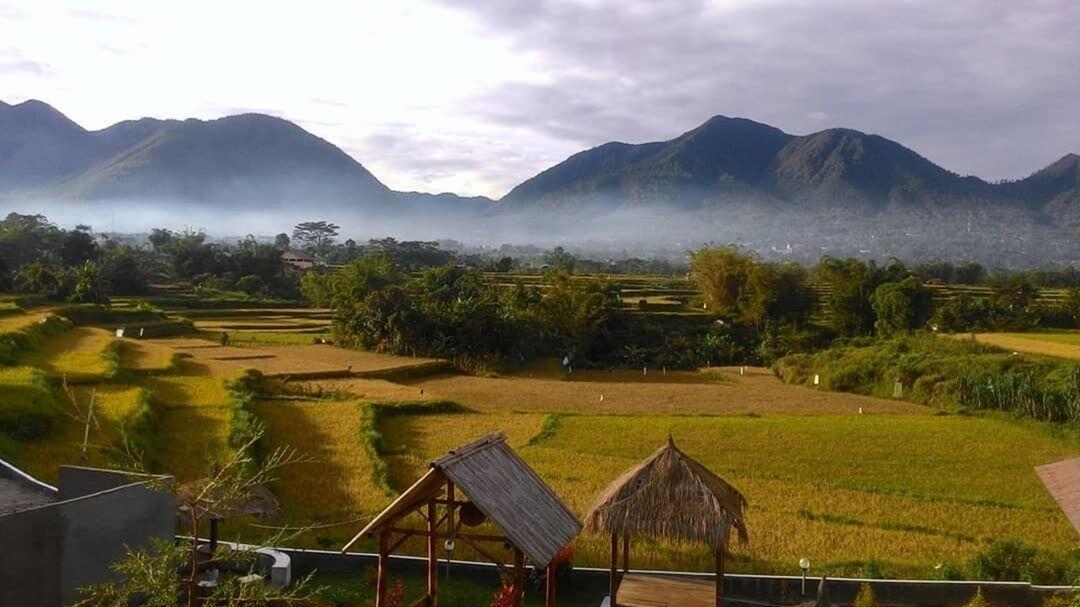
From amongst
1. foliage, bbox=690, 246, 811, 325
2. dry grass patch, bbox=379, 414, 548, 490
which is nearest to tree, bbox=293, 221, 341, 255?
foliage, bbox=690, 246, 811, 325

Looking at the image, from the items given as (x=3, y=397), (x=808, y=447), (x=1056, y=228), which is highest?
(x=1056, y=228)

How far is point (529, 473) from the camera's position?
322 inches

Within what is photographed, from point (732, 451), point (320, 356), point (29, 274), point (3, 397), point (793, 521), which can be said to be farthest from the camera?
point (29, 274)

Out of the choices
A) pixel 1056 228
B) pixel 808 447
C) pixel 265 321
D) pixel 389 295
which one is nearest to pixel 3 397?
pixel 808 447

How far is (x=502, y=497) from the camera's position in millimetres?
7242

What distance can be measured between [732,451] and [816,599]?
Result: 935 centimetres

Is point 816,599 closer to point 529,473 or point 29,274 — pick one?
point 529,473

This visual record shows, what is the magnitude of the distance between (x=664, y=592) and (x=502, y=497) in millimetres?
3136

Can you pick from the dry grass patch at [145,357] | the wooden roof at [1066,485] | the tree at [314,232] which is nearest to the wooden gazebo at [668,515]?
the wooden roof at [1066,485]

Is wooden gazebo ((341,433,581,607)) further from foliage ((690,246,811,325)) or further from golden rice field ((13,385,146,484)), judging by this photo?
foliage ((690,246,811,325))

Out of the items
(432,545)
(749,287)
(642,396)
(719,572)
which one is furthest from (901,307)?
(432,545)

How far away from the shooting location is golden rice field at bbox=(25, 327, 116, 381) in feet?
67.1

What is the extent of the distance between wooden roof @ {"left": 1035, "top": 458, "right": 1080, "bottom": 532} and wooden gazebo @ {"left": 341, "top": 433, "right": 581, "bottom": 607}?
602cm

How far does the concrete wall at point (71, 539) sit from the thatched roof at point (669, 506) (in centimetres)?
487
